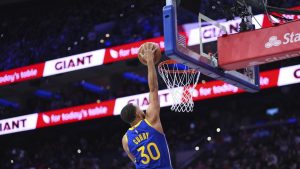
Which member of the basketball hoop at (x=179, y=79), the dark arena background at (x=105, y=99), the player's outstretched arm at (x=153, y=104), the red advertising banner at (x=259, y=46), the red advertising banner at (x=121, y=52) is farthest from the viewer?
the red advertising banner at (x=121, y=52)

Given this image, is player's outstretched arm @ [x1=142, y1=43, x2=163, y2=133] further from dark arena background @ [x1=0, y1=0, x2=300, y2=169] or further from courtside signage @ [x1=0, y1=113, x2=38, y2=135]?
courtside signage @ [x1=0, y1=113, x2=38, y2=135]

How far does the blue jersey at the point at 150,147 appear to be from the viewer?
4156mm

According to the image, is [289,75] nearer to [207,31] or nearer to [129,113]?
[207,31]

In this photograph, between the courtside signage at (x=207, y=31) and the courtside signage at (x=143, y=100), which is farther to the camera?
the courtside signage at (x=143, y=100)

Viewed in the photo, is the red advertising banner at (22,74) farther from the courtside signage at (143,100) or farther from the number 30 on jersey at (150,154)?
the number 30 on jersey at (150,154)

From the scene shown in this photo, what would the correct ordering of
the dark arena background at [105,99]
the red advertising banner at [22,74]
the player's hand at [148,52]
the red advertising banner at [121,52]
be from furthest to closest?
the red advertising banner at [22,74]
the red advertising banner at [121,52]
the dark arena background at [105,99]
the player's hand at [148,52]

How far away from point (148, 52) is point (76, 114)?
1086 centimetres

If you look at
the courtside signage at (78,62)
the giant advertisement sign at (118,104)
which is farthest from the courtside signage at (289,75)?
the courtside signage at (78,62)

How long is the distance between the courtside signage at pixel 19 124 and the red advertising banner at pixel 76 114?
0.20m

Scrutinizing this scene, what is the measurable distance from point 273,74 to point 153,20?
13.3 ft

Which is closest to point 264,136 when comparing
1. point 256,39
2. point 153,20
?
point 153,20

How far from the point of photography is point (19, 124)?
15398mm

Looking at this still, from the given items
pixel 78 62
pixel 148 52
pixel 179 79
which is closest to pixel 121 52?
pixel 78 62

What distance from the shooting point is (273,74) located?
40.3 feet
